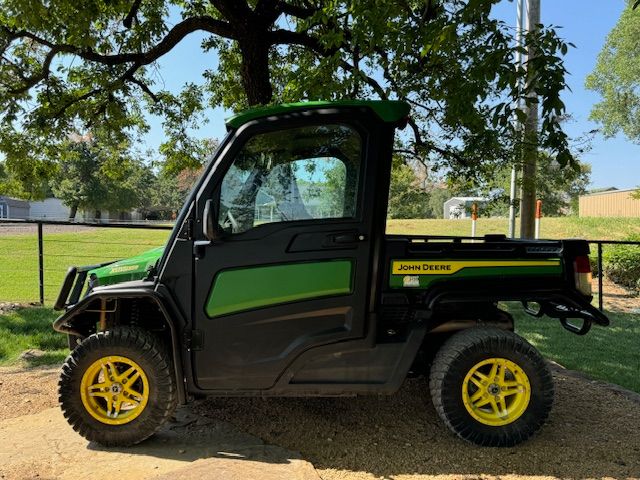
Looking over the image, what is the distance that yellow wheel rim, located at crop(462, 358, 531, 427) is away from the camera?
323cm

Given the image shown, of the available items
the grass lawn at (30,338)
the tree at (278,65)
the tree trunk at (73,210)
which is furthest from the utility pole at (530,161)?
the tree trunk at (73,210)

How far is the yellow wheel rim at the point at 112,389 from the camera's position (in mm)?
3242

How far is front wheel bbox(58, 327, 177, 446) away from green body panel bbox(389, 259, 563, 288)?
64.0 inches

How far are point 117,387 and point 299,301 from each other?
1.34 meters

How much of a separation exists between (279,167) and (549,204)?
4152 cm

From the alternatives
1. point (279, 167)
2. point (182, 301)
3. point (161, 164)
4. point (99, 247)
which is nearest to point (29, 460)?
point (182, 301)

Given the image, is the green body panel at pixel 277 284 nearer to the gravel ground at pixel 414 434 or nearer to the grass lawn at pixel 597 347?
the gravel ground at pixel 414 434

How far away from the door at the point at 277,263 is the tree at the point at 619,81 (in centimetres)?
2468

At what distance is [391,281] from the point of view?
10.8 feet

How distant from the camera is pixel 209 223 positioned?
3.02m

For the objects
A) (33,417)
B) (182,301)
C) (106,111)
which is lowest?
(33,417)

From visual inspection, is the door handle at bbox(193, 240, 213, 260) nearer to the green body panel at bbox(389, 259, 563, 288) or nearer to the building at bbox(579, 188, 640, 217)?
the green body panel at bbox(389, 259, 563, 288)

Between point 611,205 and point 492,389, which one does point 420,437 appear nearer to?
point 492,389

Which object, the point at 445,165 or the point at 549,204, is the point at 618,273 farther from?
the point at 549,204
